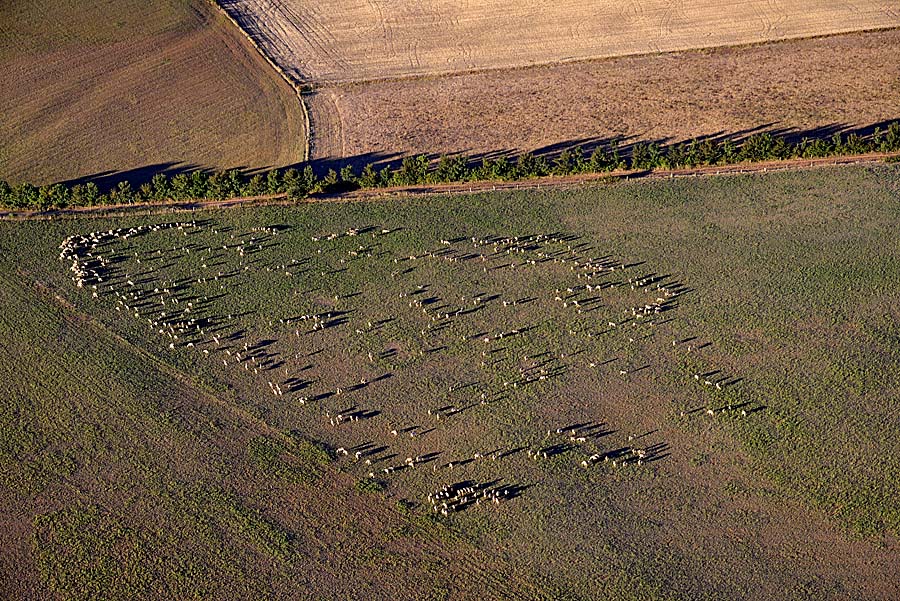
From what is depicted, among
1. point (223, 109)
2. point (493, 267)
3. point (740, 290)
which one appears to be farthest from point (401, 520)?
point (223, 109)

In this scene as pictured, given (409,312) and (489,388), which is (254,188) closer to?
(409,312)

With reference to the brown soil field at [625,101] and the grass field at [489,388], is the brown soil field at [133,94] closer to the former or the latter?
the brown soil field at [625,101]

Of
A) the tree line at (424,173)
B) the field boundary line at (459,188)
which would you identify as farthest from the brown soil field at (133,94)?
the field boundary line at (459,188)

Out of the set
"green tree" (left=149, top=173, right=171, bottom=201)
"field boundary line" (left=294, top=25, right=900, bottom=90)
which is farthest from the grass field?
"field boundary line" (left=294, top=25, right=900, bottom=90)

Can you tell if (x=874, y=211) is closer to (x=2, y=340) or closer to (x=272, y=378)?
(x=272, y=378)

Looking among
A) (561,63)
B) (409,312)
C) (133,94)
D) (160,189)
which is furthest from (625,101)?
(133,94)

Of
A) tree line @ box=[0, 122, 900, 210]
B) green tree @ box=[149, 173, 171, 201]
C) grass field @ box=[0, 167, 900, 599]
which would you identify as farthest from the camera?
green tree @ box=[149, 173, 171, 201]

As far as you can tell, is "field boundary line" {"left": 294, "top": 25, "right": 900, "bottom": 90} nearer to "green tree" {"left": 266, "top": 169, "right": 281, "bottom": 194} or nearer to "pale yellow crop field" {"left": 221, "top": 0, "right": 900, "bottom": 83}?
"pale yellow crop field" {"left": 221, "top": 0, "right": 900, "bottom": 83}
